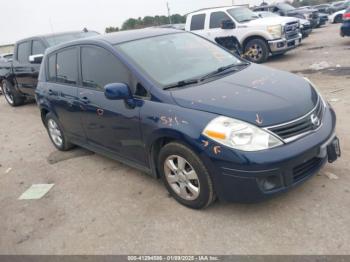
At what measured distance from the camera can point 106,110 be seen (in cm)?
396

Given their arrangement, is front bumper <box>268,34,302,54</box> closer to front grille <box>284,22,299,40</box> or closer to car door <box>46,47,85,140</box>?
front grille <box>284,22,299,40</box>

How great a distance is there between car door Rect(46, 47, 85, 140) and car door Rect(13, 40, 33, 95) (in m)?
3.64

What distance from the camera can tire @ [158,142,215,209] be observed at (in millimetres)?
3137

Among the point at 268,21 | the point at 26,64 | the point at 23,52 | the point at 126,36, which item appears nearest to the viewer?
the point at 126,36

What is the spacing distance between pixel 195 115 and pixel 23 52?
24.1 feet

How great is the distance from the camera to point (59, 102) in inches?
194

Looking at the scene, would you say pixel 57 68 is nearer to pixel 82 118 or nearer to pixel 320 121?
pixel 82 118

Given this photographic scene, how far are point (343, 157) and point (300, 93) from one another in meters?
1.20

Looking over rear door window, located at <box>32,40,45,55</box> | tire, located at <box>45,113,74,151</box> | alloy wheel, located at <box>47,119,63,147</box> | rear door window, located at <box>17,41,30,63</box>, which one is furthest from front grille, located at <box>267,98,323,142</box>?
rear door window, located at <box>17,41,30,63</box>

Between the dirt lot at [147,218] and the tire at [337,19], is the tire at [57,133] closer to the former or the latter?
the dirt lot at [147,218]

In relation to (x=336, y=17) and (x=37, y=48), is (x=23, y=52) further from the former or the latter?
(x=336, y=17)

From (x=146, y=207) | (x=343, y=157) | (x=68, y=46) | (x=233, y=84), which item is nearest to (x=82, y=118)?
(x=68, y=46)

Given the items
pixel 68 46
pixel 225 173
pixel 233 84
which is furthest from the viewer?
pixel 68 46

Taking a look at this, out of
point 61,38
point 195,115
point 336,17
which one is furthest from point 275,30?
point 336,17
